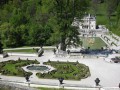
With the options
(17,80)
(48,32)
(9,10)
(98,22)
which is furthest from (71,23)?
(98,22)

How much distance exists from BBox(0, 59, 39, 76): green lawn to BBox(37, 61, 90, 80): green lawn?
3372 mm

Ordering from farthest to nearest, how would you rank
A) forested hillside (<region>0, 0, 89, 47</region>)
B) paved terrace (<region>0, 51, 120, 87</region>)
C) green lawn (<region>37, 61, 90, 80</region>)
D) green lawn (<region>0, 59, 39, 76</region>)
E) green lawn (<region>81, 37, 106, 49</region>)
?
green lawn (<region>81, 37, 106, 49</region>) < forested hillside (<region>0, 0, 89, 47</region>) < green lawn (<region>0, 59, 39, 76</region>) < green lawn (<region>37, 61, 90, 80</region>) < paved terrace (<region>0, 51, 120, 87</region>)

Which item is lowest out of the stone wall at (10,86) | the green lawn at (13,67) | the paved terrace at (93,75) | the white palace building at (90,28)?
the stone wall at (10,86)

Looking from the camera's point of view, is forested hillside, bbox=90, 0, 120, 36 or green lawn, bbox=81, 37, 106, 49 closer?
green lawn, bbox=81, 37, 106, 49

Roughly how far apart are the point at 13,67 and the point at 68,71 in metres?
10.2

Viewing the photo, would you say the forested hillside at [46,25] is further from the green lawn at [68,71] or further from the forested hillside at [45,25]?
the green lawn at [68,71]

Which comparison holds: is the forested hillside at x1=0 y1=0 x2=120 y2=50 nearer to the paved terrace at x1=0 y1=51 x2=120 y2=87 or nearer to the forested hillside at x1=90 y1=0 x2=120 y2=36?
the paved terrace at x1=0 y1=51 x2=120 y2=87

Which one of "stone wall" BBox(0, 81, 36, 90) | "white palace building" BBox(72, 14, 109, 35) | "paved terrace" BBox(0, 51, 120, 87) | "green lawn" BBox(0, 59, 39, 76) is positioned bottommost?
"stone wall" BBox(0, 81, 36, 90)

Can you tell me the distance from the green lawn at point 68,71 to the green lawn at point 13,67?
133 inches

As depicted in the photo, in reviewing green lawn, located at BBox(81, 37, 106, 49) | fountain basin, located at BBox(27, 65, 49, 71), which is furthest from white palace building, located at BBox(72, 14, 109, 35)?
fountain basin, located at BBox(27, 65, 49, 71)

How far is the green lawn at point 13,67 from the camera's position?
50.9 metres

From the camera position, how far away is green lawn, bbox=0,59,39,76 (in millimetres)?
50928

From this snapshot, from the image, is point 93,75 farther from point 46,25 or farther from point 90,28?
point 90,28

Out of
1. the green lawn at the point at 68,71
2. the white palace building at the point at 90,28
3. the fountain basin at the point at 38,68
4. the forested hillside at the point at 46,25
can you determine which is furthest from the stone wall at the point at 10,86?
the white palace building at the point at 90,28
